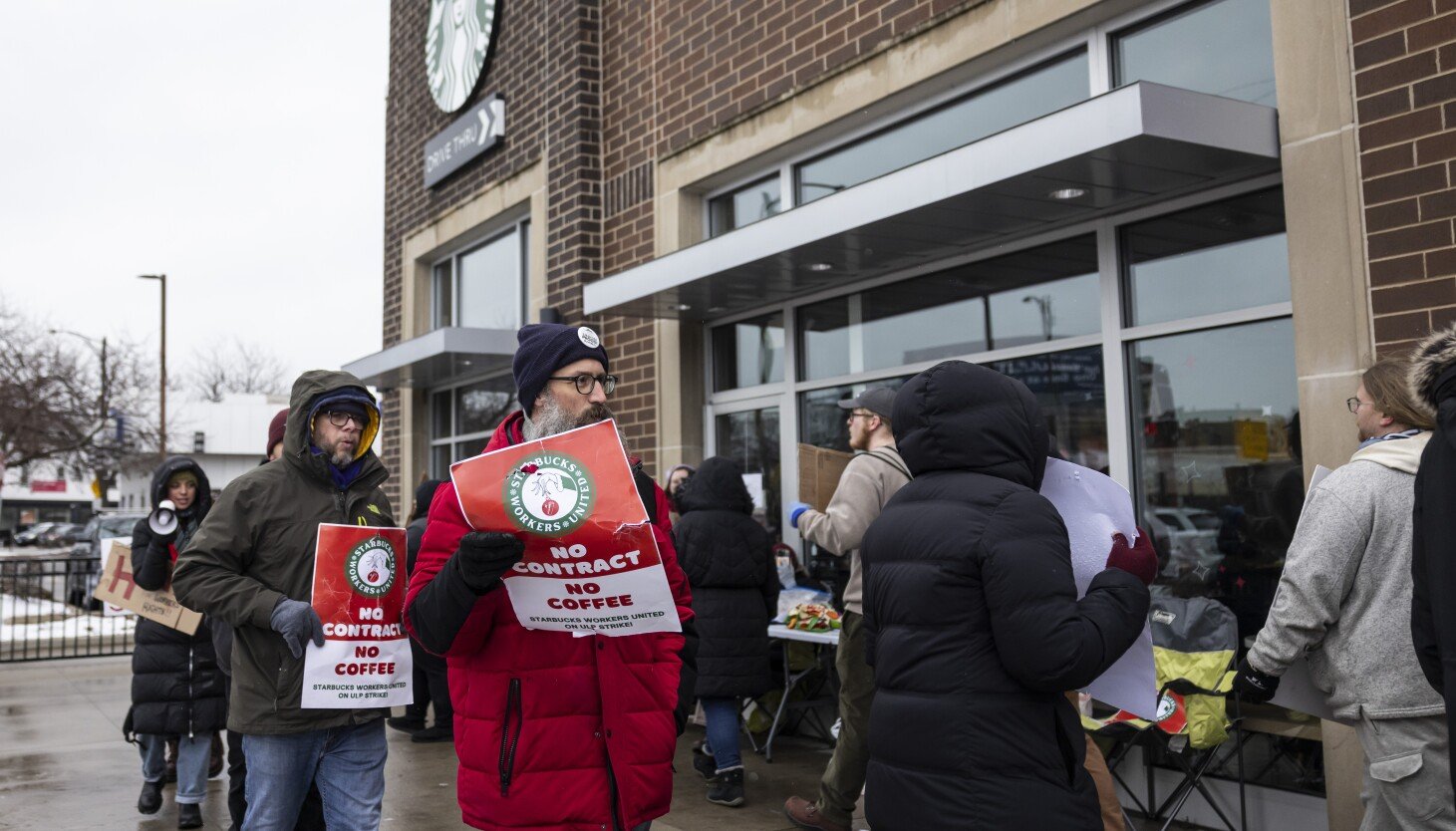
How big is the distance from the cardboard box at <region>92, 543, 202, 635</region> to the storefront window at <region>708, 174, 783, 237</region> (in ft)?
14.2

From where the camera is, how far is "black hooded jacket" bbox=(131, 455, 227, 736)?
580 centimetres

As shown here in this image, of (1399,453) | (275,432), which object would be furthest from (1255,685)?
(275,432)

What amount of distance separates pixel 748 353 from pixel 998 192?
3551 millimetres

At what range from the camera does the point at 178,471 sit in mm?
5855

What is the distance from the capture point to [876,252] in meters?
6.57

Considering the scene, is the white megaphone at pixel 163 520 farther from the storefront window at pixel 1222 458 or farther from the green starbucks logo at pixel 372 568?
the storefront window at pixel 1222 458

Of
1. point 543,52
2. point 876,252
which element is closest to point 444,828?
point 876,252

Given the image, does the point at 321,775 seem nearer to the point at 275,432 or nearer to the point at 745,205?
the point at 275,432

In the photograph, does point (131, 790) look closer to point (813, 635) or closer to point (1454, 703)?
point (813, 635)

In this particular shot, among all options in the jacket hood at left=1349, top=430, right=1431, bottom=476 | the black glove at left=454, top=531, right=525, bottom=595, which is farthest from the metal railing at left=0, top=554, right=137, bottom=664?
the jacket hood at left=1349, top=430, right=1431, bottom=476

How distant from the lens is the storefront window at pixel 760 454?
833cm

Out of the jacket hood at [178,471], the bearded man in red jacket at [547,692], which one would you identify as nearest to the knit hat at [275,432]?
the jacket hood at [178,471]

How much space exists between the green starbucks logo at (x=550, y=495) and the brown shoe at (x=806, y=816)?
3.41 m

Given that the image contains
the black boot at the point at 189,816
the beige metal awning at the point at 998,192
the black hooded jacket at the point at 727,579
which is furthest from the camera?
the black hooded jacket at the point at 727,579
